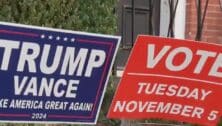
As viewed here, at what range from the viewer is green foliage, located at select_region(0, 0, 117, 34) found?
19.7 feet

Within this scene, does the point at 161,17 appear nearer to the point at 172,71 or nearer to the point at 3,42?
the point at 172,71

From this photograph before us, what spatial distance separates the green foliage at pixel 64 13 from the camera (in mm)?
6008

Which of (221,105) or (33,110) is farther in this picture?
(221,105)

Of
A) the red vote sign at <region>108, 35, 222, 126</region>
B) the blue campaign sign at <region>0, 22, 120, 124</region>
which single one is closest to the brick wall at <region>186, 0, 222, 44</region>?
the red vote sign at <region>108, 35, 222, 126</region>

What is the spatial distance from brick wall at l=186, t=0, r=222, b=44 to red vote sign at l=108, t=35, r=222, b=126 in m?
4.66

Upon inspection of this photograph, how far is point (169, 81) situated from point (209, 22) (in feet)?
16.5

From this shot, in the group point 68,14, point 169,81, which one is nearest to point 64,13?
point 68,14

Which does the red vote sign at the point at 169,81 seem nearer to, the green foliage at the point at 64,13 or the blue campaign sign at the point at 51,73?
the blue campaign sign at the point at 51,73

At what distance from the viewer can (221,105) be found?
410cm

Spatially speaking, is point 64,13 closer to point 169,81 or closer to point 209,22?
point 169,81

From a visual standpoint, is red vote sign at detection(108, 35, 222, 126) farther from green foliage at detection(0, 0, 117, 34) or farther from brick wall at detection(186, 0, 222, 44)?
brick wall at detection(186, 0, 222, 44)

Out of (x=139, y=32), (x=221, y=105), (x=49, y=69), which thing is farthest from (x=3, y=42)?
(x=139, y=32)

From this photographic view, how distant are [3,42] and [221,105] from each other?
1.69 metres

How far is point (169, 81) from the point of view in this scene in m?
3.93
